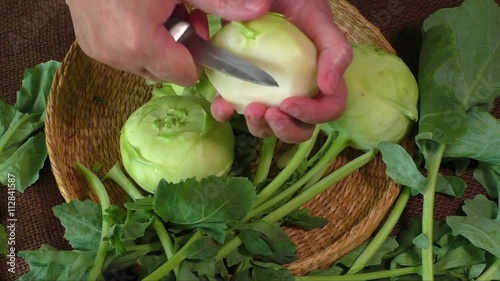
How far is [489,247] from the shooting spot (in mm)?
685

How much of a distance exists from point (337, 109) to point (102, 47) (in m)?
0.26

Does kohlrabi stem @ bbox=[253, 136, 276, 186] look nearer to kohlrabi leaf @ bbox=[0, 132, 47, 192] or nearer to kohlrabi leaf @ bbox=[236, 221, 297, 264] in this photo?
kohlrabi leaf @ bbox=[236, 221, 297, 264]

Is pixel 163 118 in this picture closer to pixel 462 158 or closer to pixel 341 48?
pixel 341 48

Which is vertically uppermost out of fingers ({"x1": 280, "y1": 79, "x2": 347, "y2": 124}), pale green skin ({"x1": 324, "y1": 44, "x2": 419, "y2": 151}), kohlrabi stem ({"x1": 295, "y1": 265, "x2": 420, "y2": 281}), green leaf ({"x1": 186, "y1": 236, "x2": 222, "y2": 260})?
fingers ({"x1": 280, "y1": 79, "x2": 347, "y2": 124})

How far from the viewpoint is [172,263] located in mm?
622

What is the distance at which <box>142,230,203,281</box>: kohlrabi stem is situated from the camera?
0.61 meters

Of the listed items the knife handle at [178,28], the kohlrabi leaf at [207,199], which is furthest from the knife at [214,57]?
the kohlrabi leaf at [207,199]

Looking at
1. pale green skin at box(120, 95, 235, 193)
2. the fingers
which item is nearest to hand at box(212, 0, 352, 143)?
the fingers

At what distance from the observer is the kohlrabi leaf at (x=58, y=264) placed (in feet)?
2.00

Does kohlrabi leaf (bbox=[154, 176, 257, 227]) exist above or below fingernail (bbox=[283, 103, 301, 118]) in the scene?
below

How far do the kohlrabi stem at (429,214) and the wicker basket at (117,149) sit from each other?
0.05 meters

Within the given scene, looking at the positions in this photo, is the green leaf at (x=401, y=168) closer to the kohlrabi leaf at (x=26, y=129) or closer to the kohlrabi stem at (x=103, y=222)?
the kohlrabi stem at (x=103, y=222)

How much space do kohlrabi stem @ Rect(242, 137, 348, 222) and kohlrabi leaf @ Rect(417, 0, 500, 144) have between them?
0.11 meters

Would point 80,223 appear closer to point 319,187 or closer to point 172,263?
point 172,263
